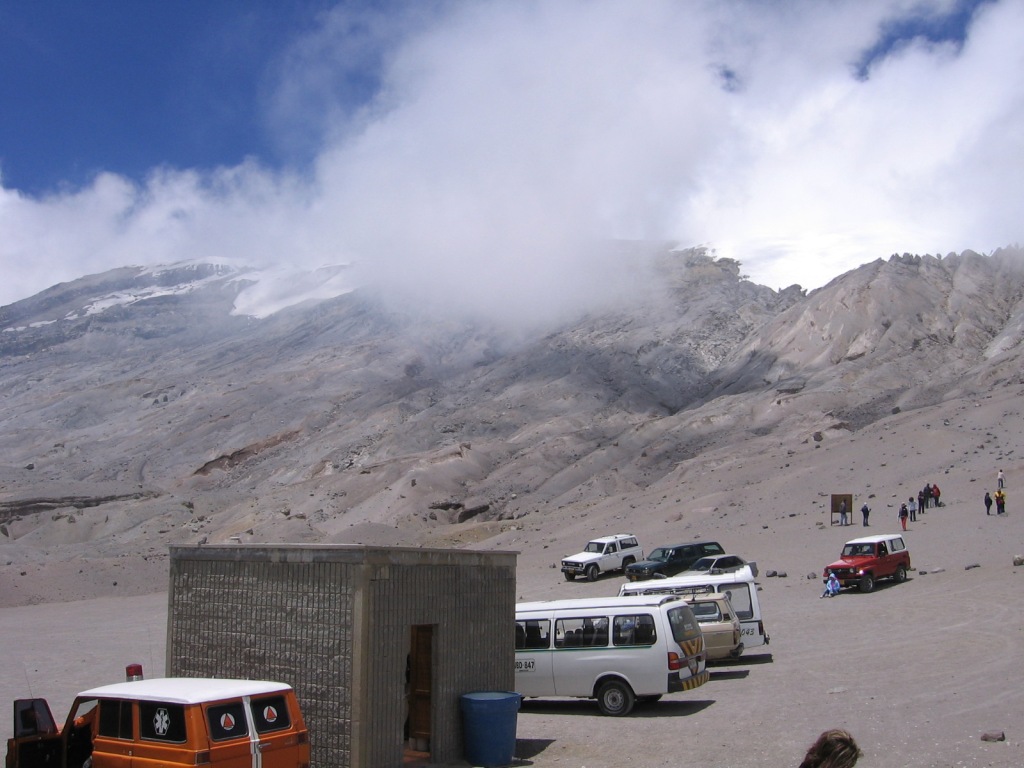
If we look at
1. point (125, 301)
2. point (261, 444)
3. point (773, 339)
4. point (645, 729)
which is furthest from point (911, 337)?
point (125, 301)

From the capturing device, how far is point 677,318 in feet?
347

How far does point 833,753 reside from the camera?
497 centimetres

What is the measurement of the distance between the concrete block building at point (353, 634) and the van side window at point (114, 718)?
245 cm

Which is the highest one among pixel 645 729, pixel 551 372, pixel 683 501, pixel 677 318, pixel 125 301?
pixel 125 301

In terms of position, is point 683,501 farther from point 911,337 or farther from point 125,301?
point 125,301

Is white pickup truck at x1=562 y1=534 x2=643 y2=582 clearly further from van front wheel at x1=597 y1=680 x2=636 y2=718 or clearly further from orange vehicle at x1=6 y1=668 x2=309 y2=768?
orange vehicle at x1=6 y1=668 x2=309 y2=768

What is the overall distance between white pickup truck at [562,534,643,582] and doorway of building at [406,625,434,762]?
83.3 ft

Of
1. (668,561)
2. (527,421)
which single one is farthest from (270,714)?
(527,421)

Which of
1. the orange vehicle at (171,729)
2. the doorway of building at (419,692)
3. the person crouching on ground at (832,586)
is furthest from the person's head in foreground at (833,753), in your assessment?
the person crouching on ground at (832,586)

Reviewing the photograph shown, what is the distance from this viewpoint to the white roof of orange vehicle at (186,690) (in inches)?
402

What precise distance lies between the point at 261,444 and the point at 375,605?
3280 inches

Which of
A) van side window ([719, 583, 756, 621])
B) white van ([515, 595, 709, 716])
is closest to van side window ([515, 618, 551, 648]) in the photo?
white van ([515, 595, 709, 716])

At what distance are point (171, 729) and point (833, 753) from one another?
24.0ft

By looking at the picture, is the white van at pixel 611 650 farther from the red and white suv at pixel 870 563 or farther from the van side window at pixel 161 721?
the red and white suv at pixel 870 563
